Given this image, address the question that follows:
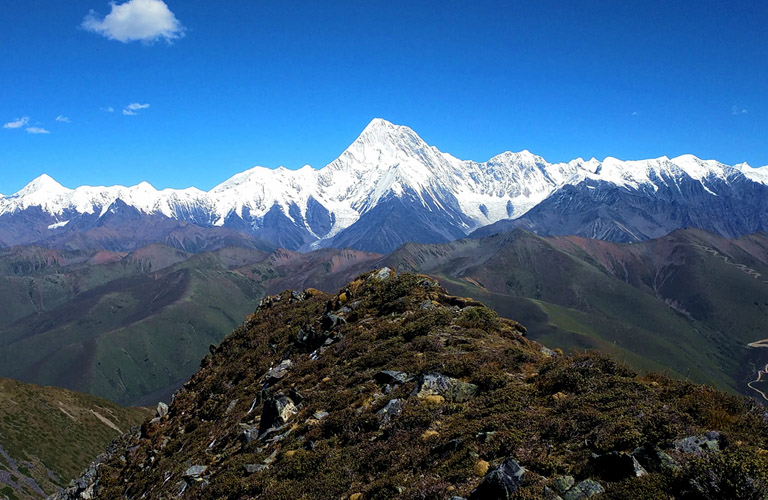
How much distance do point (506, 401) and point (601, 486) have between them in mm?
6811

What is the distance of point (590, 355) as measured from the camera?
2152 centimetres

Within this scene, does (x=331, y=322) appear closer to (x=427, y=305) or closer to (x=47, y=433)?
(x=427, y=305)

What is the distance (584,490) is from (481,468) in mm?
3125

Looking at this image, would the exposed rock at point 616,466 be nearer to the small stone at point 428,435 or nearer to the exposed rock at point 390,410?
the small stone at point 428,435

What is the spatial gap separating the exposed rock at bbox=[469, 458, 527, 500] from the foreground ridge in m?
0.04

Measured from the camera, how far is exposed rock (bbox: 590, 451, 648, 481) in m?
11.8

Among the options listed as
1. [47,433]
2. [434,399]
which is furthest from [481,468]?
[47,433]

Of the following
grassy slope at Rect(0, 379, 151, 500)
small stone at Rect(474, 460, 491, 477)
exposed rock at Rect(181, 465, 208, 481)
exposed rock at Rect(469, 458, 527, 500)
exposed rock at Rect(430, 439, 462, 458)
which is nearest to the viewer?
exposed rock at Rect(469, 458, 527, 500)

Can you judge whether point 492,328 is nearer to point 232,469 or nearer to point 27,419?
point 232,469

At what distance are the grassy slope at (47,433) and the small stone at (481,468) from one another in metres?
120

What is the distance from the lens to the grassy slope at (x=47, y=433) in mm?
108062

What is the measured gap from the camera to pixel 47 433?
124500 mm

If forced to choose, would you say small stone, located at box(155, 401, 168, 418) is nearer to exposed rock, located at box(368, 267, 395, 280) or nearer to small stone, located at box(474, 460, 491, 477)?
exposed rock, located at box(368, 267, 395, 280)

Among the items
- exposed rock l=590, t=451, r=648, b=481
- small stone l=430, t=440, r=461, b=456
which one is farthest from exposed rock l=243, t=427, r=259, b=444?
exposed rock l=590, t=451, r=648, b=481
